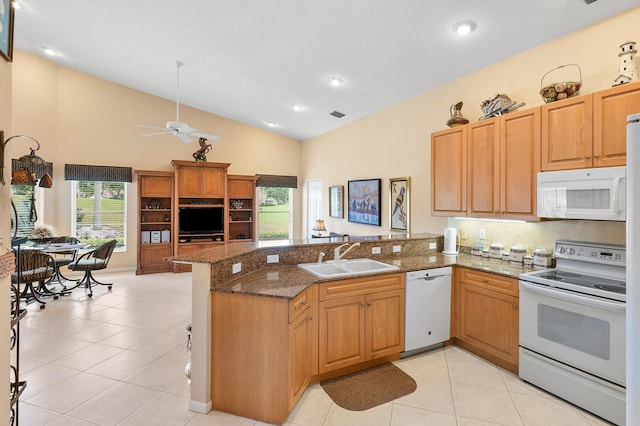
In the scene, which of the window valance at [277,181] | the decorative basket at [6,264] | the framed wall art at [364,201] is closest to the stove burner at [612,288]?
the framed wall art at [364,201]

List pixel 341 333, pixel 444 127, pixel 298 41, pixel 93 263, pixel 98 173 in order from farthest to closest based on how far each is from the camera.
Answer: pixel 98 173
pixel 93 263
pixel 444 127
pixel 298 41
pixel 341 333

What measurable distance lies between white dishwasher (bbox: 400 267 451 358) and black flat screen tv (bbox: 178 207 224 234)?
5126 mm

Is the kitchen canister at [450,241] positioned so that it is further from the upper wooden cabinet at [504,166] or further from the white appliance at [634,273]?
the white appliance at [634,273]

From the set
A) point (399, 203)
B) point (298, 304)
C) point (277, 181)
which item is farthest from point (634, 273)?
point (277, 181)

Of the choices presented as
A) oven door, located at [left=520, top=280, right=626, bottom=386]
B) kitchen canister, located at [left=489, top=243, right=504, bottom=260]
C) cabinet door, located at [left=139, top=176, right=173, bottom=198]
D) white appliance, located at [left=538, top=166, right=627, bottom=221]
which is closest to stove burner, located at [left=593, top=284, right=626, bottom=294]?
oven door, located at [left=520, top=280, right=626, bottom=386]

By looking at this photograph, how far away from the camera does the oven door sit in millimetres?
2013

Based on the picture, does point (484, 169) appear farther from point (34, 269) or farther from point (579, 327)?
point (34, 269)

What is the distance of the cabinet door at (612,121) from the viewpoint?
2160 mm

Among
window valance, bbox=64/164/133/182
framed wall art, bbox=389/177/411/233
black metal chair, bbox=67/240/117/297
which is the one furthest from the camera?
window valance, bbox=64/164/133/182

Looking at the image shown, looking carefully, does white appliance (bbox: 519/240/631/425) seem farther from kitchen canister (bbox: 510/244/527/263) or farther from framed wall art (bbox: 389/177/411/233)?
framed wall art (bbox: 389/177/411/233)

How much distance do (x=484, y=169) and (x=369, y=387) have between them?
7.72 feet

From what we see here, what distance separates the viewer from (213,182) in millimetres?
6781

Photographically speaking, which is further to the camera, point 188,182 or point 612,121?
point 188,182

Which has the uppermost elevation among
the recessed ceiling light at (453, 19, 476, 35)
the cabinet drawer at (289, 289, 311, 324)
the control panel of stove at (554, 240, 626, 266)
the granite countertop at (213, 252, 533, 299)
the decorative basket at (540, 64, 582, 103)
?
the recessed ceiling light at (453, 19, 476, 35)
